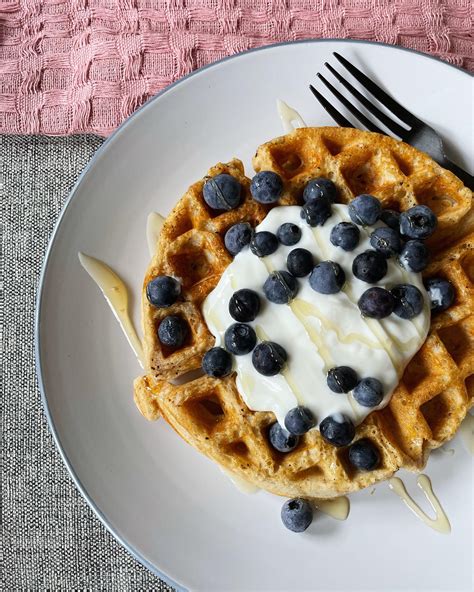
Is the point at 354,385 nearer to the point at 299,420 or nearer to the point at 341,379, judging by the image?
the point at 341,379

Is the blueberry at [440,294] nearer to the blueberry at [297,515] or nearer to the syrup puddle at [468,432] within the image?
the syrup puddle at [468,432]

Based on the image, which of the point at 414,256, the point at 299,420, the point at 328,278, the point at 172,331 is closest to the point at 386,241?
the point at 414,256

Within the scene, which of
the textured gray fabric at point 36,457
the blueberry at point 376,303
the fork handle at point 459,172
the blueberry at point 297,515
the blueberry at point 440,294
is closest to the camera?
the blueberry at point 376,303

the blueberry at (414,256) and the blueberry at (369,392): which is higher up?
the blueberry at (414,256)

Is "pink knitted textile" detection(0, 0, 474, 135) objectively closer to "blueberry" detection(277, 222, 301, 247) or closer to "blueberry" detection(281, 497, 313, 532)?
"blueberry" detection(277, 222, 301, 247)

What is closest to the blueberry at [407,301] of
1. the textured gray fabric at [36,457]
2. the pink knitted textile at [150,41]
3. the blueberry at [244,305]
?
the blueberry at [244,305]

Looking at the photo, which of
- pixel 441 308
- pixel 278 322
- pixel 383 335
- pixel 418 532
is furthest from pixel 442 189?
pixel 418 532
